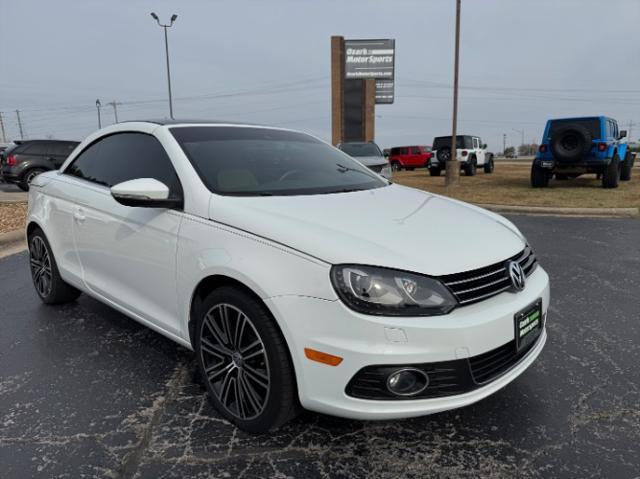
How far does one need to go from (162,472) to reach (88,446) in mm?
443

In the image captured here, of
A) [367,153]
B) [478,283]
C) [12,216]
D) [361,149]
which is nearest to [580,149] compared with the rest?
[367,153]

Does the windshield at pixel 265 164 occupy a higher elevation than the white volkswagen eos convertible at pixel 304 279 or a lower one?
higher

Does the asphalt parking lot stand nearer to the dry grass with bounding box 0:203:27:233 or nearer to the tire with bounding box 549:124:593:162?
the dry grass with bounding box 0:203:27:233

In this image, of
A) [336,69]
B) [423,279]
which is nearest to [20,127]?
[336,69]

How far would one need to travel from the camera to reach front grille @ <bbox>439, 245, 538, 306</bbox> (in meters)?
2.05

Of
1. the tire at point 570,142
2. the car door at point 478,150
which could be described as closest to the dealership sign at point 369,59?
the car door at point 478,150

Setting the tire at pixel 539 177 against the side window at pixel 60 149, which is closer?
the tire at pixel 539 177

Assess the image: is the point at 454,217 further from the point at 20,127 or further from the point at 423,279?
the point at 20,127

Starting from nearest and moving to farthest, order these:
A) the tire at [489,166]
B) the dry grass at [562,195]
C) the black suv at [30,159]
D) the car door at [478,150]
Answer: the dry grass at [562,195], the black suv at [30,159], the car door at [478,150], the tire at [489,166]

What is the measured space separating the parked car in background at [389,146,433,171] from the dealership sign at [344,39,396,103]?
61.2 ft

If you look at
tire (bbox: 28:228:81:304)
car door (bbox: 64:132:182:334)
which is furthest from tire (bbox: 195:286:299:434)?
tire (bbox: 28:228:81:304)

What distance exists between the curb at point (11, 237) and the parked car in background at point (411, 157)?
2902 cm

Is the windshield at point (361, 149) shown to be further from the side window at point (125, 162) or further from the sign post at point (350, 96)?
the sign post at point (350, 96)

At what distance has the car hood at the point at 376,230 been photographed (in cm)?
204
